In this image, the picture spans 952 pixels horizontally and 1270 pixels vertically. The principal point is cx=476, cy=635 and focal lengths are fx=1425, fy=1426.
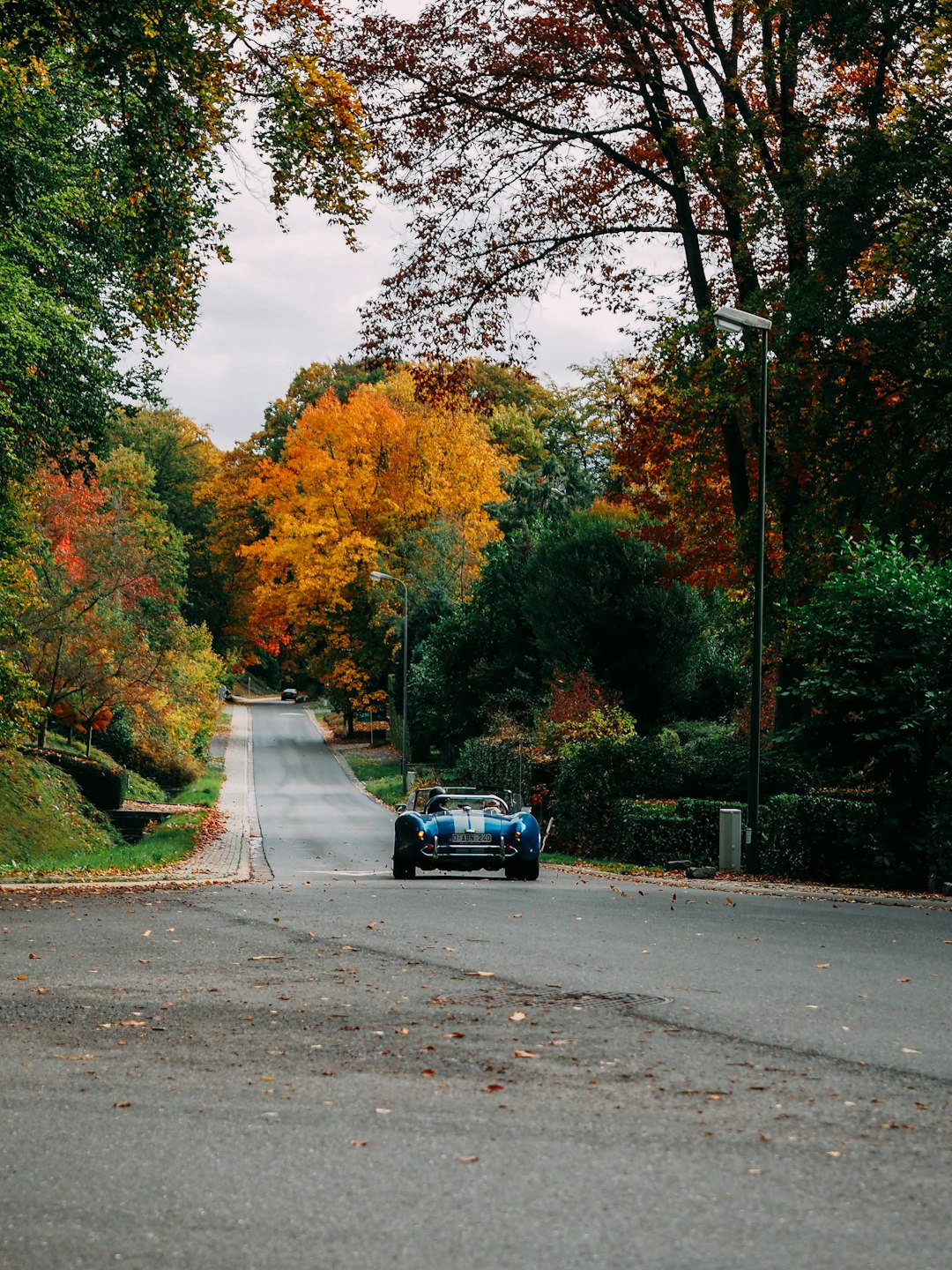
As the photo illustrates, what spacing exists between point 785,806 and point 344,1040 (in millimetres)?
15057

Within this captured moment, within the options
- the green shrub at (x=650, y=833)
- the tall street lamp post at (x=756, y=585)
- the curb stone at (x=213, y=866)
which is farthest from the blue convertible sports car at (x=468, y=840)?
the green shrub at (x=650, y=833)

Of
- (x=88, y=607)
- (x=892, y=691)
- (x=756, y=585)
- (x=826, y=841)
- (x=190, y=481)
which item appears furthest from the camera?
(x=190, y=481)

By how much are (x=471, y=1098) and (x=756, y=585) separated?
17.6 m

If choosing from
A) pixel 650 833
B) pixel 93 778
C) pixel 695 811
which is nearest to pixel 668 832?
pixel 650 833

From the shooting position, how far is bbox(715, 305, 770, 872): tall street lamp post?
850 inches

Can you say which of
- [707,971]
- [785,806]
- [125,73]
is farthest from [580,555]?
[707,971]

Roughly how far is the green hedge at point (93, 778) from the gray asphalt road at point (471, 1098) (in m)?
29.0

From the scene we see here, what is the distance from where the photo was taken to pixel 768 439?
2405 centimetres

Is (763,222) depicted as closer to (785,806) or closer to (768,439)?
(768,439)

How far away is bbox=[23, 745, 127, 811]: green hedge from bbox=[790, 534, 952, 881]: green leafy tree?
2604 centimetres

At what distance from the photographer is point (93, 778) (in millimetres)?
40906

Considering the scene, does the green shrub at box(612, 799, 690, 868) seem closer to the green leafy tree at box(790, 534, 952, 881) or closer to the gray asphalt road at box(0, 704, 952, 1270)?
the green leafy tree at box(790, 534, 952, 881)

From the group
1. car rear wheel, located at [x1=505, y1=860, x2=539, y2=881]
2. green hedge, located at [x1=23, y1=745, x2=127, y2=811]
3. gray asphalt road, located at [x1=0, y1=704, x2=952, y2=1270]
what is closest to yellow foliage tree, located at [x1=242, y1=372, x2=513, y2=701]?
green hedge, located at [x1=23, y1=745, x2=127, y2=811]

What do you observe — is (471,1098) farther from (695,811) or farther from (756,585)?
(695,811)
